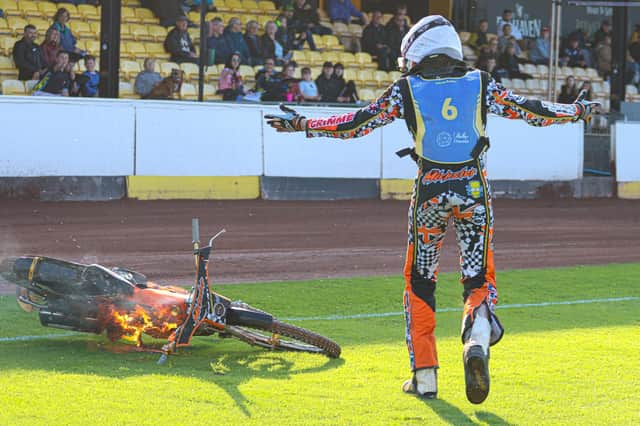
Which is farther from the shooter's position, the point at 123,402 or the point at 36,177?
the point at 36,177

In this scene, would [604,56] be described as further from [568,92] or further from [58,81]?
[58,81]

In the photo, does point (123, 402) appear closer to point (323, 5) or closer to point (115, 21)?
point (115, 21)

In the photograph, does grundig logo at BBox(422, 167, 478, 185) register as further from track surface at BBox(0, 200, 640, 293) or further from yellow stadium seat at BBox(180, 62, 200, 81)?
yellow stadium seat at BBox(180, 62, 200, 81)

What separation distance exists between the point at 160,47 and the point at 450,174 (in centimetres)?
1822

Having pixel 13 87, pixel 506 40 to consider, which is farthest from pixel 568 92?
pixel 13 87

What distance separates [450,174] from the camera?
601cm

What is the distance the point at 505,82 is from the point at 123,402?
22486mm

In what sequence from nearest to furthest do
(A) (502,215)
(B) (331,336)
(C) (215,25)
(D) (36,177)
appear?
(B) (331,336) < (D) (36,177) < (A) (502,215) < (C) (215,25)

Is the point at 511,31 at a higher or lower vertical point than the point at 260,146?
higher

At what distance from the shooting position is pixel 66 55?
19.2m

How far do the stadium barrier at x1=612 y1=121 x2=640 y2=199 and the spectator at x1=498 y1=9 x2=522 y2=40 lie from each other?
7.73 m

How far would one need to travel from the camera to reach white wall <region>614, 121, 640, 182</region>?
22.0 meters

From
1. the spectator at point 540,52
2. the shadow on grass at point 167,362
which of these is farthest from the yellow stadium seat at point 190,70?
the shadow on grass at point 167,362

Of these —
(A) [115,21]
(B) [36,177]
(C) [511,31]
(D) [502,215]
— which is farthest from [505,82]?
(B) [36,177]
